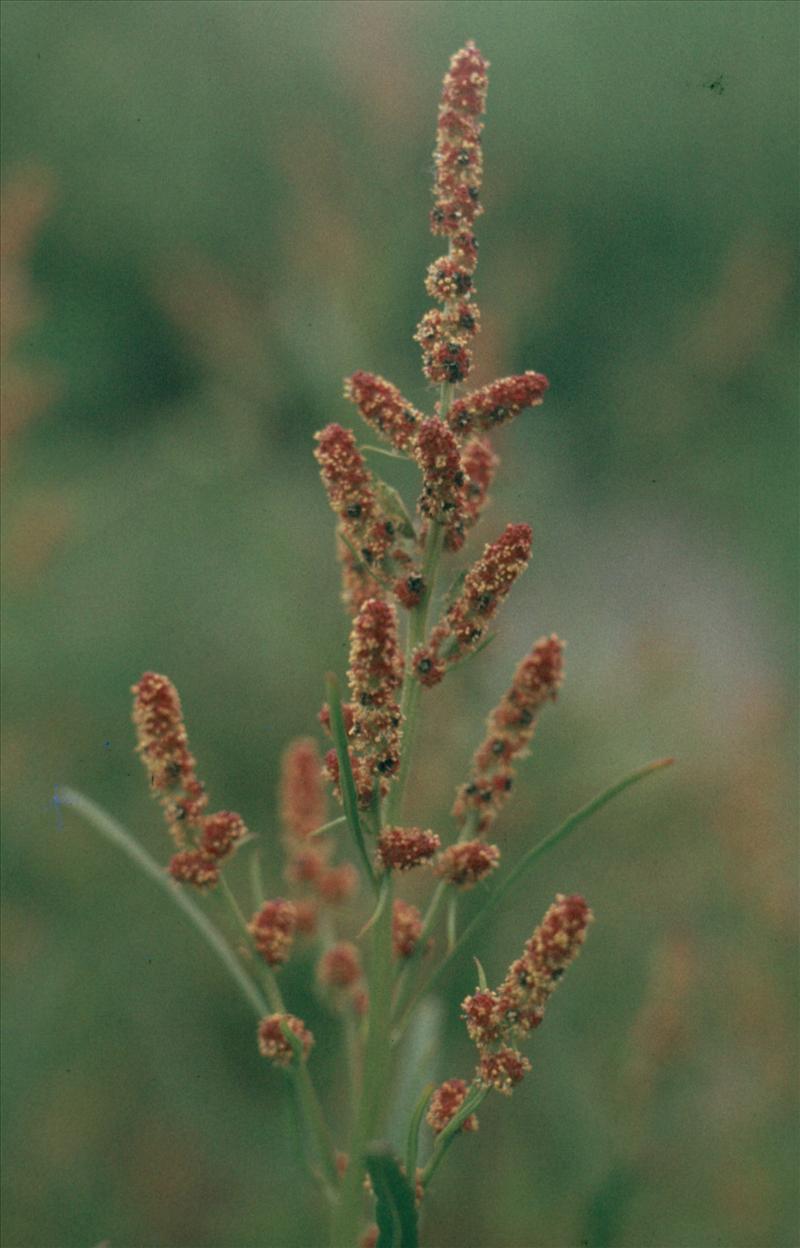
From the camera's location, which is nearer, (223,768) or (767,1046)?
(767,1046)

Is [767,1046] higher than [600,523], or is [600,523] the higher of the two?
[600,523]

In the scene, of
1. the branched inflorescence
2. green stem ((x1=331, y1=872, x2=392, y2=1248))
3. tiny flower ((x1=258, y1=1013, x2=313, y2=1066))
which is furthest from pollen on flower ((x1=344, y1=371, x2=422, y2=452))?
→ tiny flower ((x1=258, y1=1013, x2=313, y2=1066))

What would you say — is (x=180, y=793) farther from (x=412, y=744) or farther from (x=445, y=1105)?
(x=445, y=1105)

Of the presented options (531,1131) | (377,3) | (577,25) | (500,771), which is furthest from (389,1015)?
(577,25)

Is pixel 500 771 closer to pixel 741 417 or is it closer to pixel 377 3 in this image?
pixel 377 3

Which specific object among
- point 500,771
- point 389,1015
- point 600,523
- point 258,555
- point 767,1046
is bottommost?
point 767,1046

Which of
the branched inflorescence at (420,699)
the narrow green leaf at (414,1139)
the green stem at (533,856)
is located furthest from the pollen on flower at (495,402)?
the narrow green leaf at (414,1139)

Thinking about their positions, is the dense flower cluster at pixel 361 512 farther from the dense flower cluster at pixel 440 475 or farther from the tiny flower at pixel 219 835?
the tiny flower at pixel 219 835

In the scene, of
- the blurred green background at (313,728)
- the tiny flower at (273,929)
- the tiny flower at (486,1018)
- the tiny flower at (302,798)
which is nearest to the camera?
the tiny flower at (486,1018)
